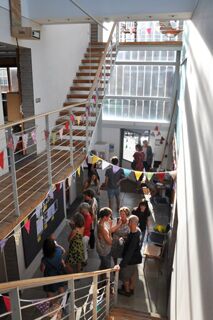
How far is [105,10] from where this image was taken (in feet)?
16.9

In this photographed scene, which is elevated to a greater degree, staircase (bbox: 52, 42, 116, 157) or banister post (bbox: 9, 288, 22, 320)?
staircase (bbox: 52, 42, 116, 157)

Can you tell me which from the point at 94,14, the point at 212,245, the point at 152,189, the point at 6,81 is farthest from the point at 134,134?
the point at 212,245

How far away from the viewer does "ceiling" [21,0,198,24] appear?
489 cm

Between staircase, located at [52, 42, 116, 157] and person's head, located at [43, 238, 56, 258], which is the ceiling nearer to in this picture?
staircase, located at [52, 42, 116, 157]

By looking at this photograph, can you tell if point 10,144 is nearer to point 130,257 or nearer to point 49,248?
point 49,248

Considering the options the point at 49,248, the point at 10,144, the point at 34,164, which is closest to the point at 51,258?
the point at 49,248

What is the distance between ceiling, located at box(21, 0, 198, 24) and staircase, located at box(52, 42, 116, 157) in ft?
3.79

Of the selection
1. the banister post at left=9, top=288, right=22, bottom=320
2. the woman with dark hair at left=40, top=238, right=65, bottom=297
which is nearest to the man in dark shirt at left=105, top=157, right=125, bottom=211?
the woman with dark hair at left=40, top=238, right=65, bottom=297

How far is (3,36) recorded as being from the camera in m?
4.56

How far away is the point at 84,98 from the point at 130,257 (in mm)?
4105

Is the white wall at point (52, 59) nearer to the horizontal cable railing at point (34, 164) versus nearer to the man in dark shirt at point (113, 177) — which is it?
the horizontal cable railing at point (34, 164)

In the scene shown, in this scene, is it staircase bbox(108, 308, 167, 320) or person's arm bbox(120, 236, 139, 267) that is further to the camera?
person's arm bbox(120, 236, 139, 267)

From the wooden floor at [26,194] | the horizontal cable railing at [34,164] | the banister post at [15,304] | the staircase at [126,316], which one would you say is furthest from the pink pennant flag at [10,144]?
the staircase at [126,316]

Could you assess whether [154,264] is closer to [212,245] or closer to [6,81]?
[212,245]
